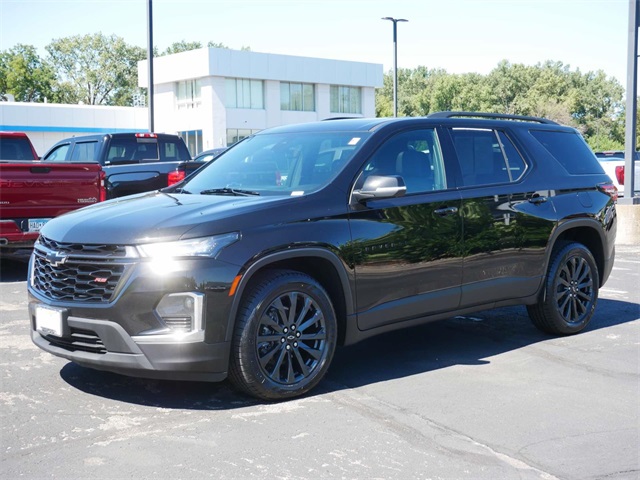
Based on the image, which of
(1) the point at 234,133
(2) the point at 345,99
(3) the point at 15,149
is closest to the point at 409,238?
(3) the point at 15,149

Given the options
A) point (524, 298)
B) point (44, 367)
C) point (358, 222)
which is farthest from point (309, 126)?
point (44, 367)

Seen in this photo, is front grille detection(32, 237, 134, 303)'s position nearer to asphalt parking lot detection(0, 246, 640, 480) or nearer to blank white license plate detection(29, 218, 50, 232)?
asphalt parking lot detection(0, 246, 640, 480)

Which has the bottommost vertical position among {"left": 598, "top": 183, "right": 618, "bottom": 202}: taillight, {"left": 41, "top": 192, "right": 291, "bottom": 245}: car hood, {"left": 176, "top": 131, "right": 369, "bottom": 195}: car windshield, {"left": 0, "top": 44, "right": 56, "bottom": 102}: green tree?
{"left": 41, "top": 192, "right": 291, "bottom": 245}: car hood

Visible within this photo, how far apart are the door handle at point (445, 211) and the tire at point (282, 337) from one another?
1.21 m

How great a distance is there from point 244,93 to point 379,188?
54.7m

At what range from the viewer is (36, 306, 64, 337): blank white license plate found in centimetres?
499

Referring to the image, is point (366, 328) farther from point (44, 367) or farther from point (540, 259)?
point (44, 367)

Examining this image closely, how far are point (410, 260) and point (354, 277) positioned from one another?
0.54 meters

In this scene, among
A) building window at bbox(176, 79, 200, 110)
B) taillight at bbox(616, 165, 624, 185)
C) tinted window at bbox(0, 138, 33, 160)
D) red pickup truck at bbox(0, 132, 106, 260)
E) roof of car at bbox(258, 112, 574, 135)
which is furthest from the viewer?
building window at bbox(176, 79, 200, 110)

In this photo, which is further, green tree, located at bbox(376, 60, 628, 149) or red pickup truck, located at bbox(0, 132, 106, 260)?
green tree, located at bbox(376, 60, 628, 149)

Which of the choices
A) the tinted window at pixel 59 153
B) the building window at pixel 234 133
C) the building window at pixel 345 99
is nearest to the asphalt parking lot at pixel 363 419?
the tinted window at pixel 59 153

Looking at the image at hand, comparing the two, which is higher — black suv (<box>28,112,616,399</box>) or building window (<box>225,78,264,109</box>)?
building window (<box>225,78,264,109</box>)

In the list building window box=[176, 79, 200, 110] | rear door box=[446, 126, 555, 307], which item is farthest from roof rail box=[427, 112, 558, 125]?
building window box=[176, 79, 200, 110]

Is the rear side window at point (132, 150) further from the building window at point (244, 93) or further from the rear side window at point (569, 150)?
the building window at point (244, 93)
